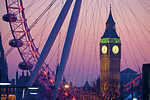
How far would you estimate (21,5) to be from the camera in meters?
70.4

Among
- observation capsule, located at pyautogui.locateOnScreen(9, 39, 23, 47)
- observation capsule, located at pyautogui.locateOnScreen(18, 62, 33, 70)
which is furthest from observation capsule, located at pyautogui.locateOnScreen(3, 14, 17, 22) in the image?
observation capsule, located at pyautogui.locateOnScreen(18, 62, 33, 70)

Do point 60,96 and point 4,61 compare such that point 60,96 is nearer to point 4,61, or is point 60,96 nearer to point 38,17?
point 38,17

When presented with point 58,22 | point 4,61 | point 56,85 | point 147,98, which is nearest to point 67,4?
point 58,22

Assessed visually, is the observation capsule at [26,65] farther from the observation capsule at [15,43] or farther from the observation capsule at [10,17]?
the observation capsule at [10,17]

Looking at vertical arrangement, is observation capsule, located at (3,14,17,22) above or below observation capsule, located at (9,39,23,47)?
above

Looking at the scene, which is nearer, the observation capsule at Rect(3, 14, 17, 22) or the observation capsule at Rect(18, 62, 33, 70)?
the observation capsule at Rect(3, 14, 17, 22)

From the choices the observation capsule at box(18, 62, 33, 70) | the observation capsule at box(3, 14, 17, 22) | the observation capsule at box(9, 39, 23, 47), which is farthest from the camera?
the observation capsule at box(18, 62, 33, 70)

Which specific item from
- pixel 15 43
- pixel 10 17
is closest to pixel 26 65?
pixel 15 43

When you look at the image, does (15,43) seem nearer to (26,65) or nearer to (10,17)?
(10,17)

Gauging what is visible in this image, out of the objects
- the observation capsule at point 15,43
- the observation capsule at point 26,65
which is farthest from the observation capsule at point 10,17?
the observation capsule at point 26,65

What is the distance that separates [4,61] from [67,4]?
9918cm

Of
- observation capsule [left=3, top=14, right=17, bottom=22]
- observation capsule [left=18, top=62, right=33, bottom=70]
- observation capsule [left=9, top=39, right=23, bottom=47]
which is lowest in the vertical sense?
observation capsule [left=18, top=62, right=33, bottom=70]

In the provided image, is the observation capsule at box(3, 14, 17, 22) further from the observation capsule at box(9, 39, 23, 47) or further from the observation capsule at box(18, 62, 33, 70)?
Answer: the observation capsule at box(18, 62, 33, 70)

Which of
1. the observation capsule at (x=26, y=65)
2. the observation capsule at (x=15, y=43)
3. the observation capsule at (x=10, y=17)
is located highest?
the observation capsule at (x=10, y=17)
